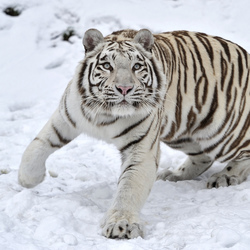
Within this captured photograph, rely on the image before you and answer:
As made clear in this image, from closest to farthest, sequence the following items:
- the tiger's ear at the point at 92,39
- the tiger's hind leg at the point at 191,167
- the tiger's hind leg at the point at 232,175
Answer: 1. the tiger's ear at the point at 92,39
2. the tiger's hind leg at the point at 232,175
3. the tiger's hind leg at the point at 191,167

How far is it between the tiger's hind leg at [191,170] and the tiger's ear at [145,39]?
4.50ft

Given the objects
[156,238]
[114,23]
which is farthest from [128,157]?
[114,23]

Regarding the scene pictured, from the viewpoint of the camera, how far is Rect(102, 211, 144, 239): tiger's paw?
2482 millimetres

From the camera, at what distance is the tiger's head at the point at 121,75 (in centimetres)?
286

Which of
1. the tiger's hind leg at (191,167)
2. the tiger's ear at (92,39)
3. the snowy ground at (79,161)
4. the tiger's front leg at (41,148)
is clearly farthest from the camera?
the tiger's hind leg at (191,167)

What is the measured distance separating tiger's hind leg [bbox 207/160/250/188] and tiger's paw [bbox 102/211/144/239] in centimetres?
140

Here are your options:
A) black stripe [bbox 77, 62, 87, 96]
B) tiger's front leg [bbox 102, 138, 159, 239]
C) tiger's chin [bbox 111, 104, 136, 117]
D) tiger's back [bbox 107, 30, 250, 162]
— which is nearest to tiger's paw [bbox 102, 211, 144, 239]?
tiger's front leg [bbox 102, 138, 159, 239]

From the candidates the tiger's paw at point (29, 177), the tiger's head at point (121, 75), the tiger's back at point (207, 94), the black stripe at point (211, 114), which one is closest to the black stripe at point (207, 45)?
the tiger's back at point (207, 94)

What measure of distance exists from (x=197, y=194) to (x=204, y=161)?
2.27 feet

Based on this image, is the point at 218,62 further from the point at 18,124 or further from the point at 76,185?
the point at 18,124

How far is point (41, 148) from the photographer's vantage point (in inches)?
133

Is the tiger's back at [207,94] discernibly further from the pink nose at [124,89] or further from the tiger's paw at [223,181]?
the pink nose at [124,89]

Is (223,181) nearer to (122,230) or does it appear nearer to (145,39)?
(145,39)

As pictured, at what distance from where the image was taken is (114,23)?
7133 millimetres
